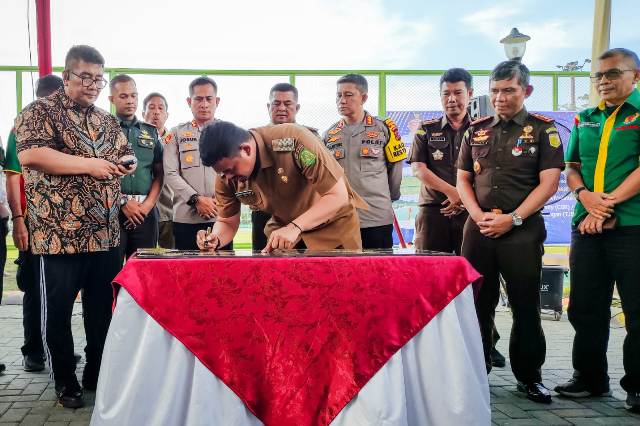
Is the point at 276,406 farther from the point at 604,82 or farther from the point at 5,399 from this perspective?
the point at 604,82

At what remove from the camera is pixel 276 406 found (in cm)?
201

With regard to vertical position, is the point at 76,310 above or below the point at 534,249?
below

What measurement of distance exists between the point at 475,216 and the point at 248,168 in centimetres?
136

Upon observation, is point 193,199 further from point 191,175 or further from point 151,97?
point 151,97

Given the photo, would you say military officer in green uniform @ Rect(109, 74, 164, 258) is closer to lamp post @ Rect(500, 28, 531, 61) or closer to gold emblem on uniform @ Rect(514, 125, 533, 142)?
gold emblem on uniform @ Rect(514, 125, 533, 142)

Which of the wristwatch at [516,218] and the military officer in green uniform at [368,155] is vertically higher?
the military officer in green uniform at [368,155]

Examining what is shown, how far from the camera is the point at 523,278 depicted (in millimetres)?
3031

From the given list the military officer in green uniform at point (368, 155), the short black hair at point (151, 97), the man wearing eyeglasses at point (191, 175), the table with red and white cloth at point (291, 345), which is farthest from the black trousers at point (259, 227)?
the table with red and white cloth at point (291, 345)

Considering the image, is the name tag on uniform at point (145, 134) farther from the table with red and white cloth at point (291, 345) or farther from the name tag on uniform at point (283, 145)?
the table with red and white cloth at point (291, 345)

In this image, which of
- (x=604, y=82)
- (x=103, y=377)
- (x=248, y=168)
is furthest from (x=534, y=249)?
(x=103, y=377)

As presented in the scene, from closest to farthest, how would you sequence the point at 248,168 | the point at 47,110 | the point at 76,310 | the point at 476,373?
the point at 476,373
the point at 248,168
the point at 47,110
the point at 76,310

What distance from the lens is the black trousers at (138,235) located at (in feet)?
11.3

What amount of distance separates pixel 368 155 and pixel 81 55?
1981 mm

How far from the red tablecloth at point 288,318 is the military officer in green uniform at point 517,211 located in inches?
43.0
